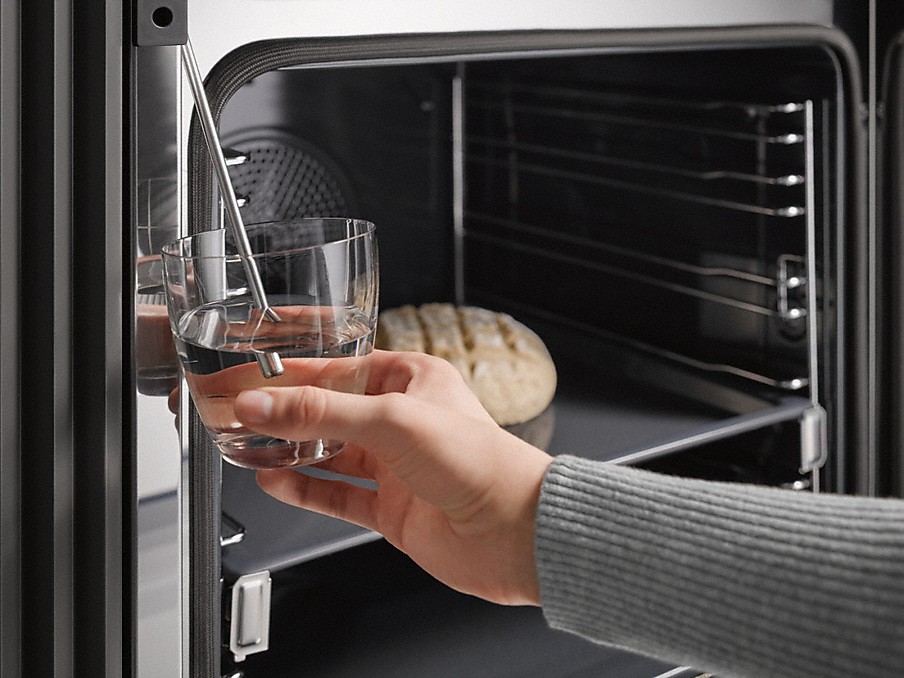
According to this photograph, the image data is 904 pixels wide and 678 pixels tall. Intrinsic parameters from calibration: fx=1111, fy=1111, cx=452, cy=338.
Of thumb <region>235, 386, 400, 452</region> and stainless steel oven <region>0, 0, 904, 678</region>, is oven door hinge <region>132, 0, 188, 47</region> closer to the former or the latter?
stainless steel oven <region>0, 0, 904, 678</region>

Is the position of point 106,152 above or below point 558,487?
above

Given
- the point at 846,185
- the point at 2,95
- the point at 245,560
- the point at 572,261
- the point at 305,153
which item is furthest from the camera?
Answer: the point at 572,261

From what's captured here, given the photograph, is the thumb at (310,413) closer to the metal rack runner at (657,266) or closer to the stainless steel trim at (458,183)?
the metal rack runner at (657,266)

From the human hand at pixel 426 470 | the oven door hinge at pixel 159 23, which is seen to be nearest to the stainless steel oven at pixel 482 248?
the oven door hinge at pixel 159 23

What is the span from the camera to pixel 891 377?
101 centimetres

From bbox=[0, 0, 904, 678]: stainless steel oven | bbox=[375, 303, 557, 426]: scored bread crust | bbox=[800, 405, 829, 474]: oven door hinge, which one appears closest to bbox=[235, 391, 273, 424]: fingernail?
bbox=[0, 0, 904, 678]: stainless steel oven

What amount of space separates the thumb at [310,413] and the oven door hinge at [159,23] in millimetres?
204

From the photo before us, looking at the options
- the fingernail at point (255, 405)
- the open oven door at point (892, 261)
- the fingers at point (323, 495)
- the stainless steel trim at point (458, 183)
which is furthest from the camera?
the stainless steel trim at point (458, 183)

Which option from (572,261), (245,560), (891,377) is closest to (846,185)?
(891,377)

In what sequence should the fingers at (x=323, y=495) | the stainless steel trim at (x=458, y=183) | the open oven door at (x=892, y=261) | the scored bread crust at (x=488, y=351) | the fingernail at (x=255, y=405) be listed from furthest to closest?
the stainless steel trim at (x=458, y=183) → the scored bread crust at (x=488, y=351) → the open oven door at (x=892, y=261) → the fingers at (x=323, y=495) → the fingernail at (x=255, y=405)

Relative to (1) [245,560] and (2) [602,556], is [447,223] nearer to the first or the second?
(1) [245,560]

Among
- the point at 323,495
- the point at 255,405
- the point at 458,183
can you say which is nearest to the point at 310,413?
the point at 255,405

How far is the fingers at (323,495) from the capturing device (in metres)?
0.71

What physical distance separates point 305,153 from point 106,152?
0.54 metres
